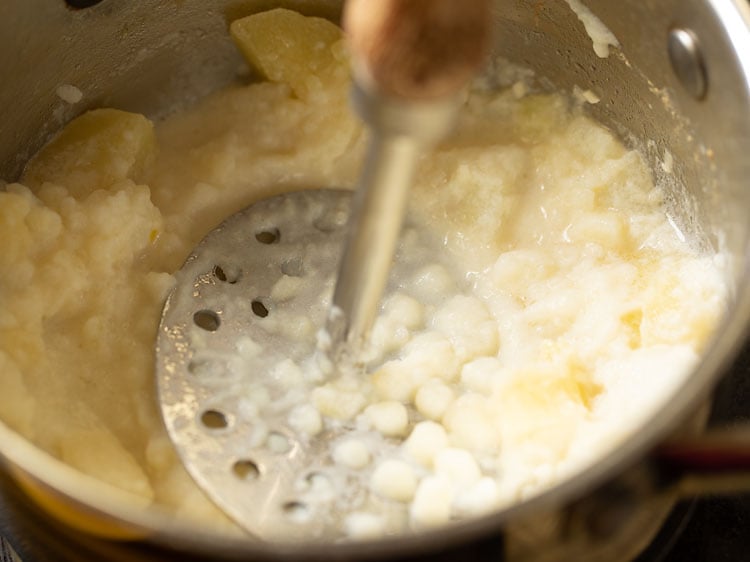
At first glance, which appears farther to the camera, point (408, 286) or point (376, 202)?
point (408, 286)

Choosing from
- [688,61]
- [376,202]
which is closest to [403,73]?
[376,202]

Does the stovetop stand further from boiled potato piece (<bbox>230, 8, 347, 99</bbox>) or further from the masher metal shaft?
boiled potato piece (<bbox>230, 8, 347, 99</bbox>)

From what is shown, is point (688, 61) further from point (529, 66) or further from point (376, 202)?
point (376, 202)

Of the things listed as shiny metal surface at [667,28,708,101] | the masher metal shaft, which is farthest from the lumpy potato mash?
the masher metal shaft

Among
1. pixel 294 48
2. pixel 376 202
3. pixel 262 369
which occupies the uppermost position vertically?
pixel 376 202

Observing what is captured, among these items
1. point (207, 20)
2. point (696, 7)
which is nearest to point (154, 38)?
point (207, 20)

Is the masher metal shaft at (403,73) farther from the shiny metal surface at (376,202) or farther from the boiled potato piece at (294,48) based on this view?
the boiled potato piece at (294,48)

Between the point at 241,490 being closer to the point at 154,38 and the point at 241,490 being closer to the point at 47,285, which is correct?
the point at 47,285
